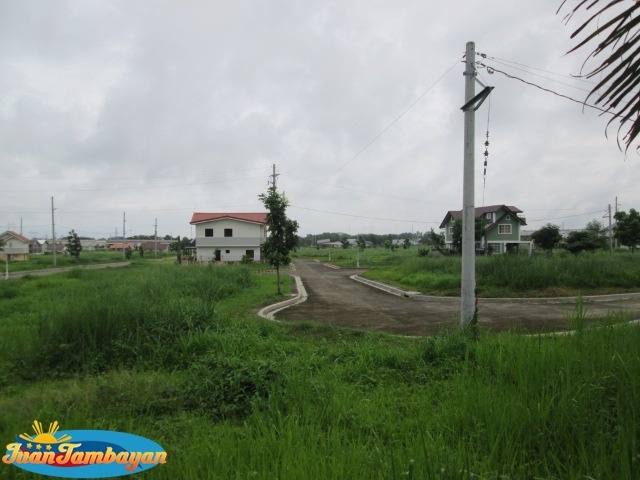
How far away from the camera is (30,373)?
522 centimetres

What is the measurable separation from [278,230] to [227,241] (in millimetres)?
27461

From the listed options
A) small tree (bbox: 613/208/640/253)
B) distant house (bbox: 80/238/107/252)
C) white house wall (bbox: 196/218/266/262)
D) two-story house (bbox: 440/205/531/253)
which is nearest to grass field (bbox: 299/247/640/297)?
small tree (bbox: 613/208/640/253)

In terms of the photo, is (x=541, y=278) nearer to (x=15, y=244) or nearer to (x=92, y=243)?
(x=15, y=244)

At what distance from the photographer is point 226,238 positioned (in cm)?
4175

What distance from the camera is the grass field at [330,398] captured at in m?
2.44

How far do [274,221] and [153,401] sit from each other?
12.2m

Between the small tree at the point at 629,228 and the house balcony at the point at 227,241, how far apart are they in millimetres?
36554

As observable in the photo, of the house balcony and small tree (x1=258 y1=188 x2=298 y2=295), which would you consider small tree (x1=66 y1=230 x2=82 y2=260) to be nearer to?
the house balcony

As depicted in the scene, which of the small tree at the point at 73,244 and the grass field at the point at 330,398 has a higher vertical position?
the small tree at the point at 73,244

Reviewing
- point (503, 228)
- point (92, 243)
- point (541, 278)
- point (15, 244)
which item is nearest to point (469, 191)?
point (541, 278)

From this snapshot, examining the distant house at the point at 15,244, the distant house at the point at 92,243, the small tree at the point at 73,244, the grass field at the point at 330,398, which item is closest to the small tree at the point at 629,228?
the grass field at the point at 330,398

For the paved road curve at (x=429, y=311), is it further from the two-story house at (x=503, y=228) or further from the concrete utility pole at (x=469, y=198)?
Answer: the two-story house at (x=503, y=228)

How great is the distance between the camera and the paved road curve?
8.73m

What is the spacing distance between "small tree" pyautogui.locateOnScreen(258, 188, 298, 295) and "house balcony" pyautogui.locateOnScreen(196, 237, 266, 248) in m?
26.2
